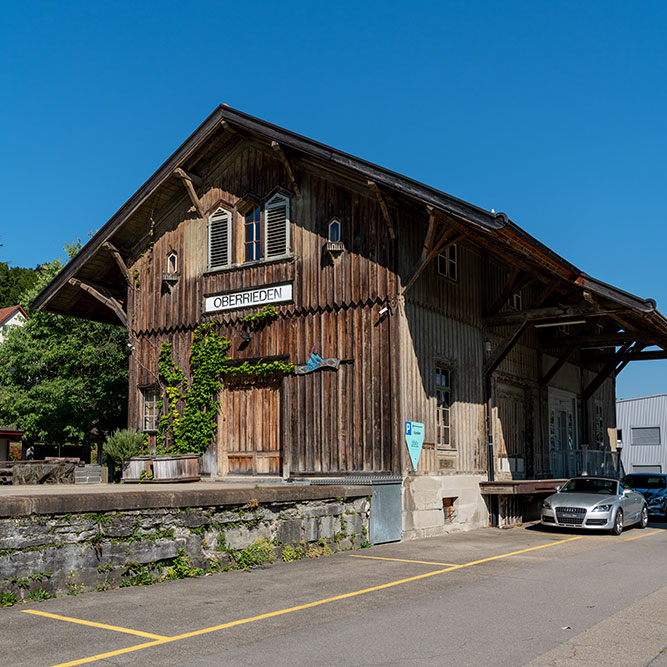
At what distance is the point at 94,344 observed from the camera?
102ft

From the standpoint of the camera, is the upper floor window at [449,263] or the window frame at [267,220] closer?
the window frame at [267,220]

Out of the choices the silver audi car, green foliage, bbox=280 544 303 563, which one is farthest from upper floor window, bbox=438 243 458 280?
green foliage, bbox=280 544 303 563

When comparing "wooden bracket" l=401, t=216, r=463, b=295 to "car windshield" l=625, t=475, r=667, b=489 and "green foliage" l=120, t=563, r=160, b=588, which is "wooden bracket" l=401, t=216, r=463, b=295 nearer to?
"green foliage" l=120, t=563, r=160, b=588

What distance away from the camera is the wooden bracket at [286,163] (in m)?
17.3

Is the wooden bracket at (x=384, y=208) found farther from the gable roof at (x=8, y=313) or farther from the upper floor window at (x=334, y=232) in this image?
the gable roof at (x=8, y=313)

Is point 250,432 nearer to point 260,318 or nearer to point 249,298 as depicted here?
point 260,318

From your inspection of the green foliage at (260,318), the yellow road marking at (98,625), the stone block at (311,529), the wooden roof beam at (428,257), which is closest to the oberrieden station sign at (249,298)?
the green foliage at (260,318)

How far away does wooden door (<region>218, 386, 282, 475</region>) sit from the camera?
A: 17.6 metres

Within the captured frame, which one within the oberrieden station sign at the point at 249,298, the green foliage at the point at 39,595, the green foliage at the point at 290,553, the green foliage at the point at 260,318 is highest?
the oberrieden station sign at the point at 249,298

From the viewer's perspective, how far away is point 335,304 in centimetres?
1694

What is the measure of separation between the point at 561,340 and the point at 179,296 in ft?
38.4

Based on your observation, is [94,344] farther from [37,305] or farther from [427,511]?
[427,511]

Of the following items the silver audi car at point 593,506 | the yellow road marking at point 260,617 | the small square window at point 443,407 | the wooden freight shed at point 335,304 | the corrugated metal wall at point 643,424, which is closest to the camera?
the yellow road marking at point 260,617

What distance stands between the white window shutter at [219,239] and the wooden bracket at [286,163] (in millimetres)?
2084
